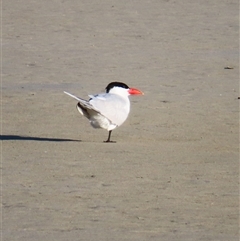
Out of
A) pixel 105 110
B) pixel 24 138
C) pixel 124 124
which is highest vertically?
pixel 105 110

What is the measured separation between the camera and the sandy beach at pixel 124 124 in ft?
23.5

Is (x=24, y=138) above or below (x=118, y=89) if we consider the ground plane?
below

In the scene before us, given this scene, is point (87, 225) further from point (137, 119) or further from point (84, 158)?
point (137, 119)

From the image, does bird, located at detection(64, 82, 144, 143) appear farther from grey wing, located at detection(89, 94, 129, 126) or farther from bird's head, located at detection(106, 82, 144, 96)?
bird's head, located at detection(106, 82, 144, 96)

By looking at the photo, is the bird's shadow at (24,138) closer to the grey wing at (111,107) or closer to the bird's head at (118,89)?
the grey wing at (111,107)

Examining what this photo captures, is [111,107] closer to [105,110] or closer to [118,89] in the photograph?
[105,110]

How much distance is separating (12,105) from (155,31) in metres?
6.16

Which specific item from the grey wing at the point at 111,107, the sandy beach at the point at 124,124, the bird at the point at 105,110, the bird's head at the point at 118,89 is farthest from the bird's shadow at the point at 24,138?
the bird's head at the point at 118,89

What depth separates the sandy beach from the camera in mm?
7152

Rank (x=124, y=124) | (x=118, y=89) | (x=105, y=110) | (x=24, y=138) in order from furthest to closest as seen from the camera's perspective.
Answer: (x=124, y=124), (x=118, y=89), (x=24, y=138), (x=105, y=110)

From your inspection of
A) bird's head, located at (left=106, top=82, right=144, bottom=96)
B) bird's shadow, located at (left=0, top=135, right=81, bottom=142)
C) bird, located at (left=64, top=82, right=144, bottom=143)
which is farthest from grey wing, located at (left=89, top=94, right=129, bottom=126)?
bird's shadow, located at (left=0, top=135, right=81, bottom=142)

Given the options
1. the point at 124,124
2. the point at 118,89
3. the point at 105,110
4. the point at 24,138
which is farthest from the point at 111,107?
the point at 124,124

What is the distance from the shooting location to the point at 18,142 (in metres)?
10.1

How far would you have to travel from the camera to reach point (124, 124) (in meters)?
11.5
